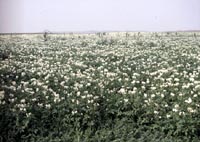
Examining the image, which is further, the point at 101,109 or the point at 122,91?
Answer: the point at 122,91

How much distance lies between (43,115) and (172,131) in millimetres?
3216

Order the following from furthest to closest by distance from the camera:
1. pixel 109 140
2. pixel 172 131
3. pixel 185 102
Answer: pixel 185 102 → pixel 172 131 → pixel 109 140

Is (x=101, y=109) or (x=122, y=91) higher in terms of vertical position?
(x=122, y=91)

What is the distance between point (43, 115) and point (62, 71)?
4.75 metres

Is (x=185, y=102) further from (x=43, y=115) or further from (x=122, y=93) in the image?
(x=43, y=115)

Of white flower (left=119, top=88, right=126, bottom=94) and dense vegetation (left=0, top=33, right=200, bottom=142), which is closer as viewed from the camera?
dense vegetation (left=0, top=33, right=200, bottom=142)

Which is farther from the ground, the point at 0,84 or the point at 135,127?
the point at 0,84

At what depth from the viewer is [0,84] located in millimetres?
11688

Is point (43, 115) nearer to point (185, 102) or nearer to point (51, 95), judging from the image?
point (51, 95)

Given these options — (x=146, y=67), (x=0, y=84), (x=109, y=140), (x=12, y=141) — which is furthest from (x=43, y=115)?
(x=146, y=67)

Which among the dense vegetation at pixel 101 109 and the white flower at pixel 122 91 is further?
the white flower at pixel 122 91

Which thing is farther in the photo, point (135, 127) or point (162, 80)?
point (162, 80)

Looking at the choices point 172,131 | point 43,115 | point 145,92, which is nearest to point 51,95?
point 43,115

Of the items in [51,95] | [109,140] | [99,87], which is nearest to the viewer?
[109,140]
